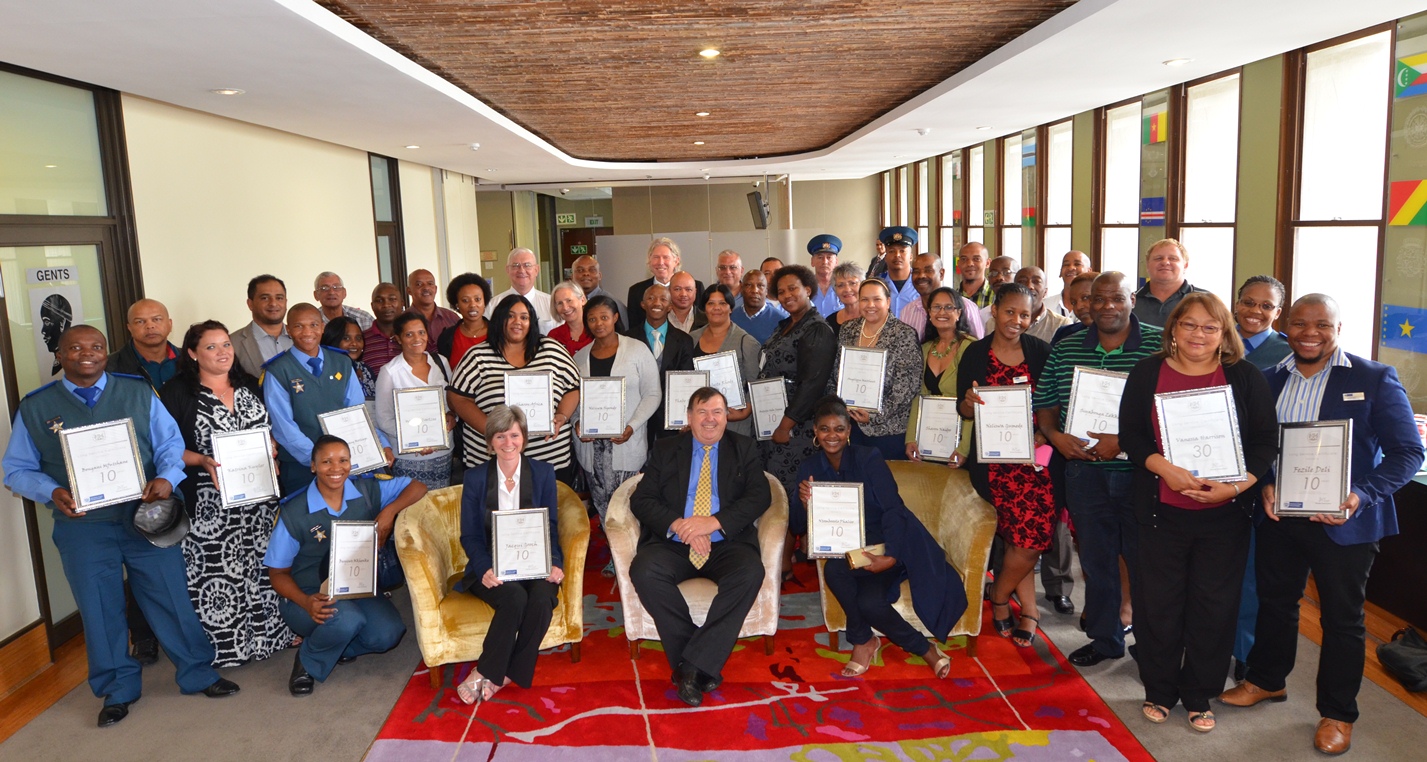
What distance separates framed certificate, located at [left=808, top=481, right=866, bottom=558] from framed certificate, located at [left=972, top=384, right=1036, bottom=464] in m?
0.63

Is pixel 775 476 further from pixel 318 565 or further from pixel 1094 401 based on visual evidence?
pixel 318 565

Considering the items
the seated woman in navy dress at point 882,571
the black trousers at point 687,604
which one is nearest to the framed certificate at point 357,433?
the black trousers at point 687,604

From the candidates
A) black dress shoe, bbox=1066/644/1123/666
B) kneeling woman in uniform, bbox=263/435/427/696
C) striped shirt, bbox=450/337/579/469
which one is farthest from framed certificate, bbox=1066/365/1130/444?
kneeling woman in uniform, bbox=263/435/427/696

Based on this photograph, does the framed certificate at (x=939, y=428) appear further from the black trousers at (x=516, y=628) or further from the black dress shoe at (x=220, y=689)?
the black dress shoe at (x=220, y=689)

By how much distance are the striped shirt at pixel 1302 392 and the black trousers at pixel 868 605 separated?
1.67 m

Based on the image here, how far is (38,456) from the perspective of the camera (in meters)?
3.76

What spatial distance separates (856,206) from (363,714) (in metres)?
15.9

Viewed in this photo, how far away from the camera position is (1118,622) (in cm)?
405

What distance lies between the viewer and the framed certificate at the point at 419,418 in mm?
4523

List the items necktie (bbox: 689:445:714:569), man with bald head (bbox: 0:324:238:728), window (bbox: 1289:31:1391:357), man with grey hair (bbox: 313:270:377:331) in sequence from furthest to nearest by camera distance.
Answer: man with grey hair (bbox: 313:270:377:331)
window (bbox: 1289:31:1391:357)
necktie (bbox: 689:445:714:569)
man with bald head (bbox: 0:324:238:728)

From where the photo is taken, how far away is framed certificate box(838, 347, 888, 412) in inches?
174

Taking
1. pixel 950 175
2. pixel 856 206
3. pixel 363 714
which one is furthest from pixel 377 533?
pixel 856 206

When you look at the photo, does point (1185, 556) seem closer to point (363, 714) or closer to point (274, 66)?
point (363, 714)

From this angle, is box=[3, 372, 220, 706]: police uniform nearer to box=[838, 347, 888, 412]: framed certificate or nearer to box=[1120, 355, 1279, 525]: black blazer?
box=[838, 347, 888, 412]: framed certificate
